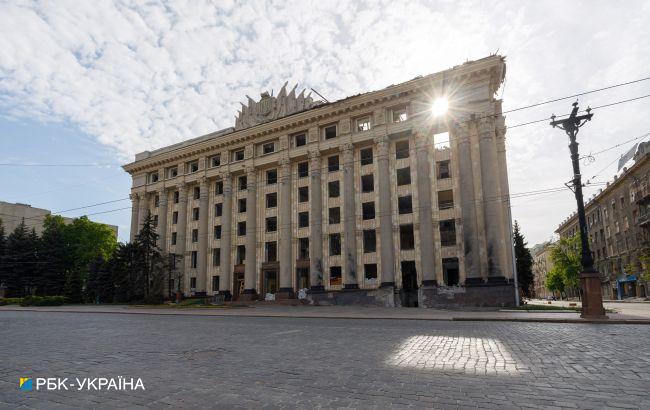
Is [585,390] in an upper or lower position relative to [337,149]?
lower

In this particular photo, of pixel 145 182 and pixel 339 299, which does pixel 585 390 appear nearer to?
pixel 339 299

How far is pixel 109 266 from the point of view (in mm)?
45469

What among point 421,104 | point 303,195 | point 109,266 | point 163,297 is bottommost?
point 163,297

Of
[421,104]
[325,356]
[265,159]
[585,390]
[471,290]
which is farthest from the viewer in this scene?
[265,159]

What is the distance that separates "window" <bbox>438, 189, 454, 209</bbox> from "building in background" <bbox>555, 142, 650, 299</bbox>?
2551cm

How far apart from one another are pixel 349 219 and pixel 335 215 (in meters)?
2.30

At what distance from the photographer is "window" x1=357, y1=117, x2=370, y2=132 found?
36.7m

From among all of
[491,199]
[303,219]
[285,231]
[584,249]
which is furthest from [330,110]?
[584,249]

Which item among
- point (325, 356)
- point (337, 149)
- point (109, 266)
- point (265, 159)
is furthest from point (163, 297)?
point (325, 356)

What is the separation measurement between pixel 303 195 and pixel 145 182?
77.9ft

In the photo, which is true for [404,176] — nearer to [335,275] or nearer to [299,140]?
[335,275]

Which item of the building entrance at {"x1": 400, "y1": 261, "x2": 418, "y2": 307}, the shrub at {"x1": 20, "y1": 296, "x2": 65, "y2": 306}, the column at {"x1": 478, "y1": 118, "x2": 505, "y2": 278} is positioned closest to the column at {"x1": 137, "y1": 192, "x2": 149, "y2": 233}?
the shrub at {"x1": 20, "y1": 296, "x2": 65, "y2": 306}

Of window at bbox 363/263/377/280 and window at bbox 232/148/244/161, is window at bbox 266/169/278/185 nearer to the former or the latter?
window at bbox 232/148/244/161

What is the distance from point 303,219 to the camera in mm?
38719
